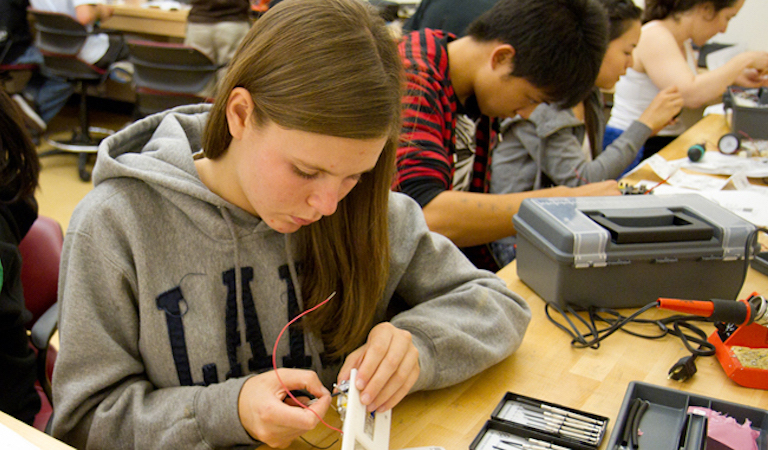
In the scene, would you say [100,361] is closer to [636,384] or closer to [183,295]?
[183,295]

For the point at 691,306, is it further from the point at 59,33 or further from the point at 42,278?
the point at 59,33

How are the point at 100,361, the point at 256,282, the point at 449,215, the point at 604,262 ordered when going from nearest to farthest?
the point at 100,361, the point at 256,282, the point at 604,262, the point at 449,215

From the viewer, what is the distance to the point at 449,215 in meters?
1.42

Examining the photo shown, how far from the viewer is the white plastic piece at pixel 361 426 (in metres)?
0.65

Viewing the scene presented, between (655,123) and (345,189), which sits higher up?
(345,189)

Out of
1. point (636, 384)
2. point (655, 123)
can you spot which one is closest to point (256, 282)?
point (636, 384)

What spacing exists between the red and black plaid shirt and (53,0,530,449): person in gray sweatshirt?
15.2 inches

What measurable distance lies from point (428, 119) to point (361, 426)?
892mm

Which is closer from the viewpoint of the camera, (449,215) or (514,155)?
(449,215)

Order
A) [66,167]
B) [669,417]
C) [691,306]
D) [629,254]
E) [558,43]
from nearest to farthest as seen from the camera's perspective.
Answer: [669,417]
[691,306]
[629,254]
[558,43]
[66,167]

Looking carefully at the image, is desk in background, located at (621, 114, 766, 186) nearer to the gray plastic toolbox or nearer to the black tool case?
the gray plastic toolbox

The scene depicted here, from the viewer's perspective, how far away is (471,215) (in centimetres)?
145

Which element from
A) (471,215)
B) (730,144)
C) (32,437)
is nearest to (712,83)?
(730,144)

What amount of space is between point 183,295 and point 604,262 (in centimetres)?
72
